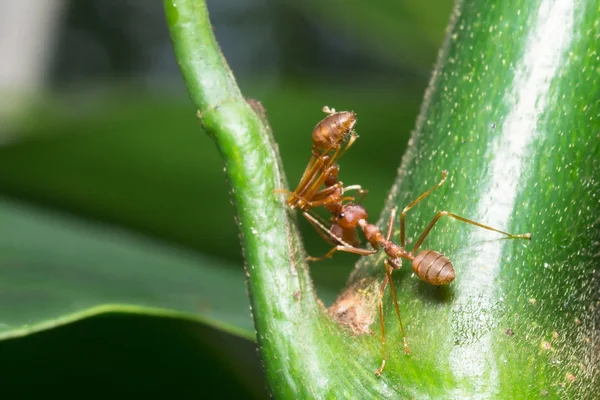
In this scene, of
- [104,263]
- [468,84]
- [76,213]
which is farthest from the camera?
[76,213]

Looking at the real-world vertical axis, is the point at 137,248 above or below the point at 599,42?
below

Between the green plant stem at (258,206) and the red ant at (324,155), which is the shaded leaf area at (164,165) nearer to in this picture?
the red ant at (324,155)

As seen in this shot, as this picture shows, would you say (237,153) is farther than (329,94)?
No

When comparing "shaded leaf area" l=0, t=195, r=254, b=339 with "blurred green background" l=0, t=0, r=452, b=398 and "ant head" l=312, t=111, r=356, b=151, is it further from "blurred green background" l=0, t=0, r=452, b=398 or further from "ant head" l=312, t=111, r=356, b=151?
"ant head" l=312, t=111, r=356, b=151

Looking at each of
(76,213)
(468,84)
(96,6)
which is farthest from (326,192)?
(96,6)

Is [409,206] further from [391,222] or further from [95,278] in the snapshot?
[95,278]

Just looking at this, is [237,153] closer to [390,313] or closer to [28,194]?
[390,313]
